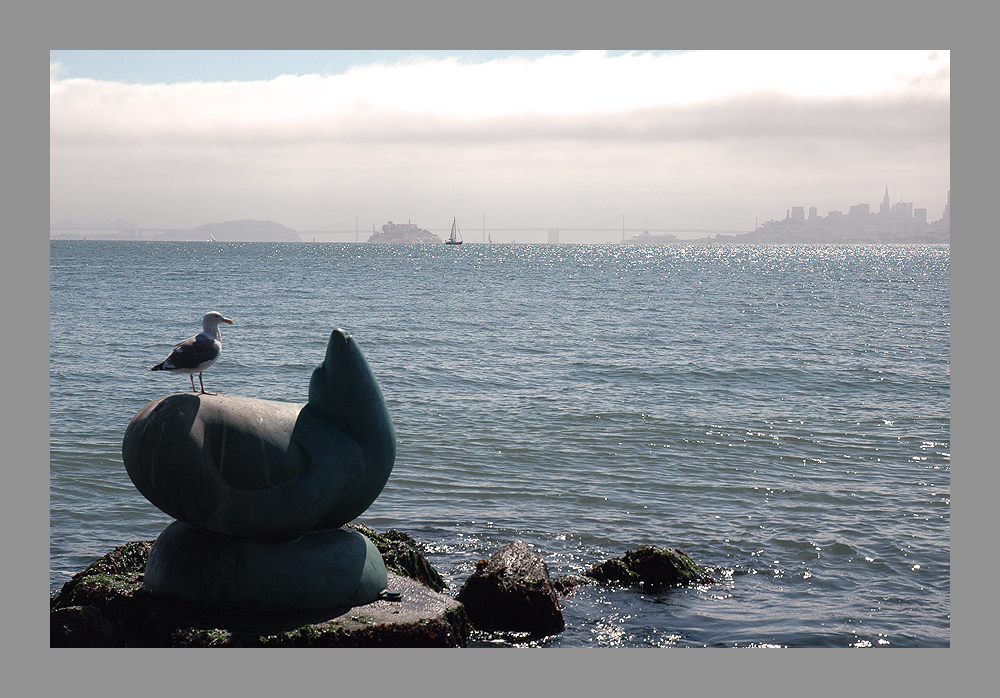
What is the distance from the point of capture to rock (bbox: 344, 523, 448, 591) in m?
10.2

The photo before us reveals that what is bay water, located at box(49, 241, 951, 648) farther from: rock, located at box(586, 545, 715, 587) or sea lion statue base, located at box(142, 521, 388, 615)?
sea lion statue base, located at box(142, 521, 388, 615)

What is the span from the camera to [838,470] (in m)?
17.4

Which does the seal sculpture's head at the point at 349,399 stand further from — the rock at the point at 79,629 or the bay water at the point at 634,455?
the rock at the point at 79,629

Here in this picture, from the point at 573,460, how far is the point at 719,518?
13.2ft

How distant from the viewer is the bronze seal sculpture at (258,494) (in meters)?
8.30

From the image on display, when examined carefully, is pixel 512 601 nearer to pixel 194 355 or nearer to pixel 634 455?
pixel 194 355

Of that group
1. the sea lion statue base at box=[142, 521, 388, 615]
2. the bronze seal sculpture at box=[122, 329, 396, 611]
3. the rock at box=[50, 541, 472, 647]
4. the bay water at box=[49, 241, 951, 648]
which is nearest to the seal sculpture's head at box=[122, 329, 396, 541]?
the bronze seal sculpture at box=[122, 329, 396, 611]

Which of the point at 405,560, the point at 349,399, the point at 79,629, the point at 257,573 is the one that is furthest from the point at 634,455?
the point at 79,629

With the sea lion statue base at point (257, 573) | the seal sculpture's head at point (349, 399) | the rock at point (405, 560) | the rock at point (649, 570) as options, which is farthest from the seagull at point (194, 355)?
the rock at point (649, 570)

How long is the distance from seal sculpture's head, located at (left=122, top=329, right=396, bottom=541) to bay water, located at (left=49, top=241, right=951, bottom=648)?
2.38 meters

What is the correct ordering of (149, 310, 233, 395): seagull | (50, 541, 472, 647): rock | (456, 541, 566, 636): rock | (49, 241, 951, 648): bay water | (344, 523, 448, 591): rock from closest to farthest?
(50, 541, 472, 647): rock < (149, 310, 233, 395): seagull < (456, 541, 566, 636): rock < (344, 523, 448, 591): rock < (49, 241, 951, 648): bay water

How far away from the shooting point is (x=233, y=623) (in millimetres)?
8234

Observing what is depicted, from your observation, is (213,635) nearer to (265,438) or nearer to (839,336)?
(265,438)

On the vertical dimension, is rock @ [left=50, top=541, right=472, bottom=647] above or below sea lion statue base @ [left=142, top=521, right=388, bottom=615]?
below
